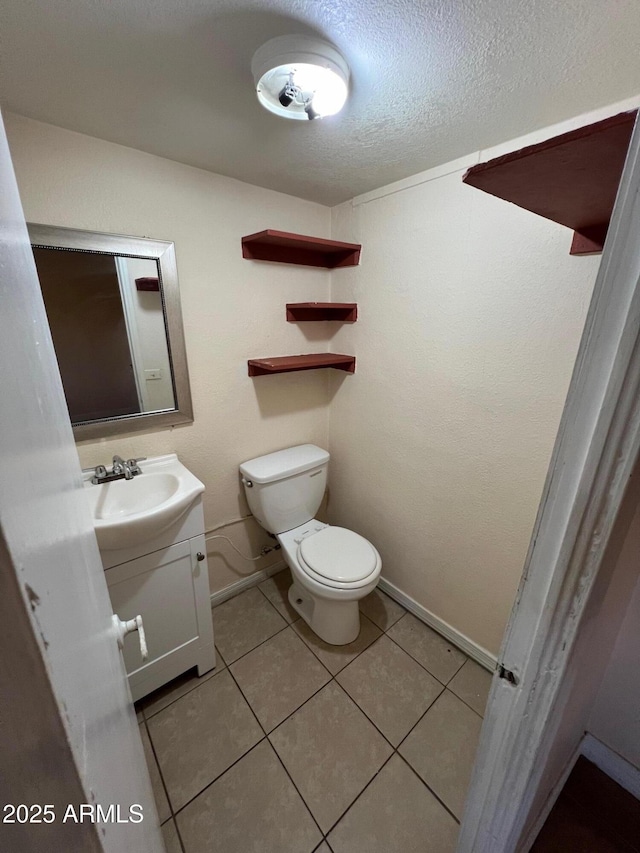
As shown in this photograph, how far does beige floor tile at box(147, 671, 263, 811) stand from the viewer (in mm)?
1124

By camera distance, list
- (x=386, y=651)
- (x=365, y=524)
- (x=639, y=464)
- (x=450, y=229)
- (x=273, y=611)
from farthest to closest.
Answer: (x=365, y=524)
(x=273, y=611)
(x=386, y=651)
(x=450, y=229)
(x=639, y=464)

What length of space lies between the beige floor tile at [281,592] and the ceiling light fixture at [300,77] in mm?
1995

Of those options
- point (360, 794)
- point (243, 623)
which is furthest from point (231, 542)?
point (360, 794)

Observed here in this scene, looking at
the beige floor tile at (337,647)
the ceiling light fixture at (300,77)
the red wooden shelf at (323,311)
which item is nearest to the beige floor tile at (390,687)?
the beige floor tile at (337,647)

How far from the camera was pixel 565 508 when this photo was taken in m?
0.50

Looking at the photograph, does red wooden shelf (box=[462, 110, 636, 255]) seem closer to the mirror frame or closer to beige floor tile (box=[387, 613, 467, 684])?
the mirror frame

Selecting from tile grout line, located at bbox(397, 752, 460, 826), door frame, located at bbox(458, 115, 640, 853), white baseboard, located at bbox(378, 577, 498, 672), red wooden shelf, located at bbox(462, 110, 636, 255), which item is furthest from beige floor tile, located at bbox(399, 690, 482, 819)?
red wooden shelf, located at bbox(462, 110, 636, 255)

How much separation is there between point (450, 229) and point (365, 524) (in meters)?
1.49

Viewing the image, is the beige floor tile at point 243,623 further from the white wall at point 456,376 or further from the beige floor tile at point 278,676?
the white wall at point 456,376

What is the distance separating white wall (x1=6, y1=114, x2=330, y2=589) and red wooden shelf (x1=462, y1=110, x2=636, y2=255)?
110cm

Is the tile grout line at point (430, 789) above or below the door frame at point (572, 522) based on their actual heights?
below

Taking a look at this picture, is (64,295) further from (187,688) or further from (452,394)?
(187,688)

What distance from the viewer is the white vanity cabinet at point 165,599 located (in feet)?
3.78

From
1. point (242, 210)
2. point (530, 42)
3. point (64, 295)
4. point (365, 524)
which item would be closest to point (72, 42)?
point (64, 295)
